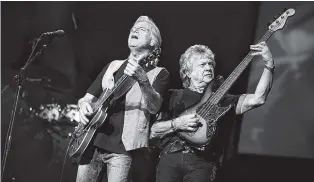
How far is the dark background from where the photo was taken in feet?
10.1

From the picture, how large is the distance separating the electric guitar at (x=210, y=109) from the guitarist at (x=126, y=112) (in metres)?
0.27

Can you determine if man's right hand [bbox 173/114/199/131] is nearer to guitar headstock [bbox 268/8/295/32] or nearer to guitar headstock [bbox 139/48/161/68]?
guitar headstock [bbox 139/48/161/68]

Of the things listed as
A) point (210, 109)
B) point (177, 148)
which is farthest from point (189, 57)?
point (177, 148)

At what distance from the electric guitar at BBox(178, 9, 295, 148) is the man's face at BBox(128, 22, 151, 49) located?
1.73 feet

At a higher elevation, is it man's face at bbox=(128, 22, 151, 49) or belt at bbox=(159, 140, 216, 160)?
man's face at bbox=(128, 22, 151, 49)

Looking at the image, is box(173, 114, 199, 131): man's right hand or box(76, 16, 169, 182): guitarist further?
box(173, 114, 199, 131): man's right hand

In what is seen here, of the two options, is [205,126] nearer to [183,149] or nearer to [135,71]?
[183,149]

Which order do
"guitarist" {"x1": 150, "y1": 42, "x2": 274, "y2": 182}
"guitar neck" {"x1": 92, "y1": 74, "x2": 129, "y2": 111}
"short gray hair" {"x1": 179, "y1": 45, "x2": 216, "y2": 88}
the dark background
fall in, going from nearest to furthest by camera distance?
→ "guitarist" {"x1": 150, "y1": 42, "x2": 274, "y2": 182}, "guitar neck" {"x1": 92, "y1": 74, "x2": 129, "y2": 111}, "short gray hair" {"x1": 179, "y1": 45, "x2": 216, "y2": 88}, the dark background

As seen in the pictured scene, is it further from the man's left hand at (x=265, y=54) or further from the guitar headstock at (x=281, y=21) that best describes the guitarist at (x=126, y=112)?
Answer: the guitar headstock at (x=281, y=21)

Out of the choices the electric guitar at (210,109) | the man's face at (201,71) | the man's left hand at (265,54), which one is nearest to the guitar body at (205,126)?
the electric guitar at (210,109)

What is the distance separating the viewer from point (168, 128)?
2699mm

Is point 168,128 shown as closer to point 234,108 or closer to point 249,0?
point 234,108

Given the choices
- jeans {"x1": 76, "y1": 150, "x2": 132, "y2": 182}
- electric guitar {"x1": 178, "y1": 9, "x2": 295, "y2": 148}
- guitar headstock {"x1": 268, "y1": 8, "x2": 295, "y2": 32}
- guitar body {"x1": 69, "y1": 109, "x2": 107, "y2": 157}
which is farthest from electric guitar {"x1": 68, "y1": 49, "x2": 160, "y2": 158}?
guitar headstock {"x1": 268, "y1": 8, "x2": 295, "y2": 32}

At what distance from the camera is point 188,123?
8.60 ft
